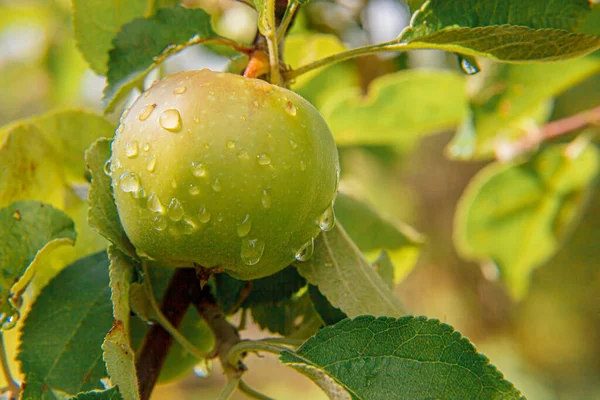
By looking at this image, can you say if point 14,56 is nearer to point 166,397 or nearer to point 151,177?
point 151,177

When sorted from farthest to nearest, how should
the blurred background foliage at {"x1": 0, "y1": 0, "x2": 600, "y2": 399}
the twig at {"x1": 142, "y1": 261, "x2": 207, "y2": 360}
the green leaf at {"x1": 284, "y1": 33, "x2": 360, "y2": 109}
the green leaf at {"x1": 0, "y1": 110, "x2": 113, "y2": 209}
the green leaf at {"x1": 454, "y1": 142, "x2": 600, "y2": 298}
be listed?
the green leaf at {"x1": 454, "y1": 142, "x2": 600, "y2": 298}, the blurred background foliage at {"x1": 0, "y1": 0, "x2": 600, "y2": 399}, the green leaf at {"x1": 284, "y1": 33, "x2": 360, "y2": 109}, the green leaf at {"x1": 0, "y1": 110, "x2": 113, "y2": 209}, the twig at {"x1": 142, "y1": 261, "x2": 207, "y2": 360}

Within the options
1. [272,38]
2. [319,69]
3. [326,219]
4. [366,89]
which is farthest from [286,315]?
[366,89]

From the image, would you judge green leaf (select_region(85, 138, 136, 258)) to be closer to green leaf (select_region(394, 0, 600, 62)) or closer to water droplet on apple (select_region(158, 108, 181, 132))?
water droplet on apple (select_region(158, 108, 181, 132))

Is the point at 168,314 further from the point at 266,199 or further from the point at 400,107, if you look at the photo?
the point at 400,107

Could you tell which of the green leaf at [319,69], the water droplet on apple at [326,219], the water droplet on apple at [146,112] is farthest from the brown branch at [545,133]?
the water droplet on apple at [146,112]

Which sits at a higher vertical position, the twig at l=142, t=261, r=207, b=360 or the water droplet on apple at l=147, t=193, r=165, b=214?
the water droplet on apple at l=147, t=193, r=165, b=214

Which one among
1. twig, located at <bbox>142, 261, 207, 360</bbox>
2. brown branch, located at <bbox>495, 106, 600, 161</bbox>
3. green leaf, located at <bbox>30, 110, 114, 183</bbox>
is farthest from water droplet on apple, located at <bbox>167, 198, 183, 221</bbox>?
brown branch, located at <bbox>495, 106, 600, 161</bbox>

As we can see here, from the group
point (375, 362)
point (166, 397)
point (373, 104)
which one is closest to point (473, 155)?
point (373, 104)
